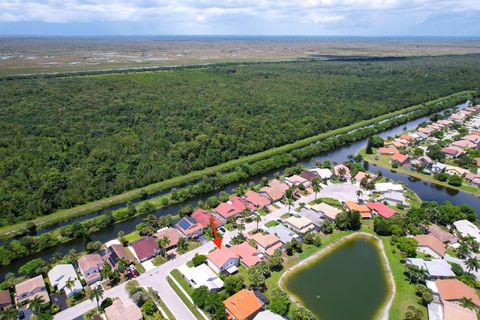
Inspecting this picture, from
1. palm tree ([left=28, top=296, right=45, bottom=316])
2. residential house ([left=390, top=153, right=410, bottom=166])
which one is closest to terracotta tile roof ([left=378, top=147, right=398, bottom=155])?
residential house ([left=390, top=153, right=410, bottom=166])

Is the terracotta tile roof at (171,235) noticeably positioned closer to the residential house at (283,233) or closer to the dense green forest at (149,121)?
the residential house at (283,233)

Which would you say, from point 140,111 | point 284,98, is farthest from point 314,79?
point 140,111

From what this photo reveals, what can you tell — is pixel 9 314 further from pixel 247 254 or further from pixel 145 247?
pixel 247 254

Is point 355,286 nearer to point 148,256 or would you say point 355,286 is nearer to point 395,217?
point 395,217

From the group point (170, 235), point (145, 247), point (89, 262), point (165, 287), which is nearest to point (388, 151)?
point (170, 235)

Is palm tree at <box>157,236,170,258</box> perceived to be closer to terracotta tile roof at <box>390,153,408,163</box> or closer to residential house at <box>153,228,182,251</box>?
residential house at <box>153,228,182,251</box>

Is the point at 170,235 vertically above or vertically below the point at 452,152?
below

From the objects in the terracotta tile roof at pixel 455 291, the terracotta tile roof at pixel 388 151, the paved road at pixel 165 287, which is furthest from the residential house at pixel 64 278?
the terracotta tile roof at pixel 388 151
